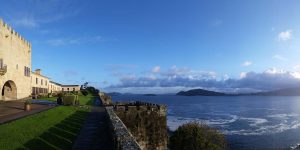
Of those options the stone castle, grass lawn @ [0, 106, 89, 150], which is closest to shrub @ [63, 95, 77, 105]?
the stone castle

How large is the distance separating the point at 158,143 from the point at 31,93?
119 ft

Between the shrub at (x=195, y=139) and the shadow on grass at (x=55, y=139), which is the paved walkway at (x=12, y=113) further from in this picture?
the shrub at (x=195, y=139)

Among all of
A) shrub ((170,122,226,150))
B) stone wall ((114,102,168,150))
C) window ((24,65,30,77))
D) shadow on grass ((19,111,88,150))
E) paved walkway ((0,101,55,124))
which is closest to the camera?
shadow on grass ((19,111,88,150))

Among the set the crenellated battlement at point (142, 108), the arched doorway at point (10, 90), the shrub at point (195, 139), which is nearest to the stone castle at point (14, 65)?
the arched doorway at point (10, 90)

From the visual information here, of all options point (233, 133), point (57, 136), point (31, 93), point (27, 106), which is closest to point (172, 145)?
point (27, 106)

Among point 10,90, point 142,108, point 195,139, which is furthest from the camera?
point 10,90

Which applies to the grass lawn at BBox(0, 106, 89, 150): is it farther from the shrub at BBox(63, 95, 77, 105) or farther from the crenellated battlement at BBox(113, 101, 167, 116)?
the shrub at BBox(63, 95, 77, 105)

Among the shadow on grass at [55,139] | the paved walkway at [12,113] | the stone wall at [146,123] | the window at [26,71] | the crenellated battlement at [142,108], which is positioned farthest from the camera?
the window at [26,71]

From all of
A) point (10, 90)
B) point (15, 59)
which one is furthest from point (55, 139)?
point (10, 90)

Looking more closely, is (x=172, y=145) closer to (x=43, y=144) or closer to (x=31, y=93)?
(x=43, y=144)

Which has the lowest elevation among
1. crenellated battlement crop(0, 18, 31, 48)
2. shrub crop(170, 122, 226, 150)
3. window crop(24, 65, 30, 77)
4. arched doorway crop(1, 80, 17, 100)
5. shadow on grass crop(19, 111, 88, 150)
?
shrub crop(170, 122, 226, 150)

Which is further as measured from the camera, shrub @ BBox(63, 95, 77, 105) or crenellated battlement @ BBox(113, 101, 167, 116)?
shrub @ BBox(63, 95, 77, 105)

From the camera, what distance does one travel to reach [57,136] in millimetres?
17797

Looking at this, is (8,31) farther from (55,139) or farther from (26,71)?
(55,139)
